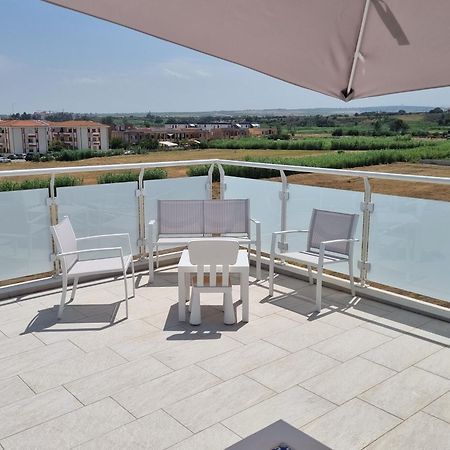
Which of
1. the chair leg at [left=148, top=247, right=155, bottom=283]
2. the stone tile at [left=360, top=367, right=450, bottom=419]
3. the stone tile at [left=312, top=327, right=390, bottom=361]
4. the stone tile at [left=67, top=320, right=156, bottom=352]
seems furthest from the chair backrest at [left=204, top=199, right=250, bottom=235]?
the stone tile at [left=360, top=367, right=450, bottom=419]

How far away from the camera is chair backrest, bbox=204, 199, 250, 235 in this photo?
5.83 meters

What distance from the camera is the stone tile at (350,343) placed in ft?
12.6

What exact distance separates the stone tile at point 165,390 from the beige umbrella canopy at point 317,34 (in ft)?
6.76

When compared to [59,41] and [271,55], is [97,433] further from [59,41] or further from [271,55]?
[59,41]

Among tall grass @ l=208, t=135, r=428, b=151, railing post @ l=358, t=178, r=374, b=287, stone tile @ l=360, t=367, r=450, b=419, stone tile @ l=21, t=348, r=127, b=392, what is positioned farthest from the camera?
tall grass @ l=208, t=135, r=428, b=151

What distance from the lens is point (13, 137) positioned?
45625 mm

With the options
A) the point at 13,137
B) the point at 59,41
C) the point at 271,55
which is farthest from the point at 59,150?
the point at 271,55

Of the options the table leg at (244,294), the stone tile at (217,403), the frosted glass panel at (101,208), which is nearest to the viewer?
the stone tile at (217,403)

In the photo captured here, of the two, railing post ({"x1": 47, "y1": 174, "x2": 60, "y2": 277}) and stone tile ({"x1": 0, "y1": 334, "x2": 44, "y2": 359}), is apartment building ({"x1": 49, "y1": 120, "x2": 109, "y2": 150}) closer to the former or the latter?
railing post ({"x1": 47, "y1": 174, "x2": 60, "y2": 277})

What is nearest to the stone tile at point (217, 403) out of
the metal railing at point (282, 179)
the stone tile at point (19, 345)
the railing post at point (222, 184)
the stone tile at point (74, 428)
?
the stone tile at point (74, 428)

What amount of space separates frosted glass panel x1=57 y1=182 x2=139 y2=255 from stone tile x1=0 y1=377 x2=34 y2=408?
2235 mm

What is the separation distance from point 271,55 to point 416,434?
2161mm

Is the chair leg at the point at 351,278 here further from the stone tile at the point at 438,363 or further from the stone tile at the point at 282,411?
the stone tile at the point at 282,411

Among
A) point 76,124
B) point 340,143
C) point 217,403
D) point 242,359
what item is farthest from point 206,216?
point 340,143
